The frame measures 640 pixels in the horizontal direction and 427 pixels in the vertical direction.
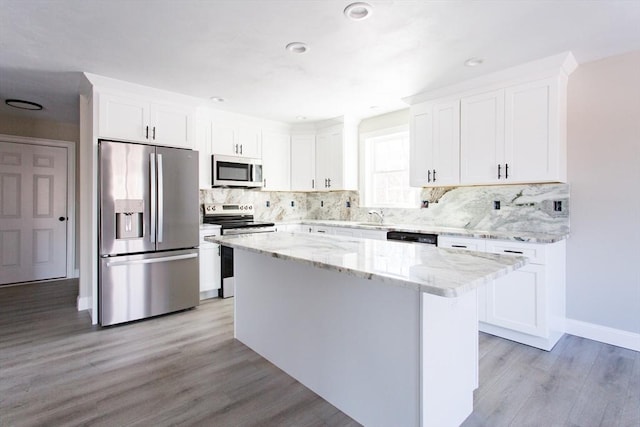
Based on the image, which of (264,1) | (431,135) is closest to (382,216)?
(431,135)

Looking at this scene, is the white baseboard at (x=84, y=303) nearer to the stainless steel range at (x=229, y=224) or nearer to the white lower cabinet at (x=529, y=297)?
the stainless steel range at (x=229, y=224)

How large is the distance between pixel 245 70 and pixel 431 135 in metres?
2.10

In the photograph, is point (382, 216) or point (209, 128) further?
point (382, 216)

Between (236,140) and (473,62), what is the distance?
3085 mm

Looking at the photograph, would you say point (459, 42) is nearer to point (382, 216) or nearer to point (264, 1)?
point (264, 1)

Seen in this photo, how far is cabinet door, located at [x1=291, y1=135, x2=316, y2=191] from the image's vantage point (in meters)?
5.23

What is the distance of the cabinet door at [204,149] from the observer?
4.27 meters

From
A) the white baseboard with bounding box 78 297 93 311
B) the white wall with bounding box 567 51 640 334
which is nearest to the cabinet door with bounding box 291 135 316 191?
the white baseboard with bounding box 78 297 93 311

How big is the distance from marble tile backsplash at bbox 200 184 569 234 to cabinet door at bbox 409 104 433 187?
1.26 feet

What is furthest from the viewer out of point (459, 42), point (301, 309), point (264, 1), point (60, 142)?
point (60, 142)

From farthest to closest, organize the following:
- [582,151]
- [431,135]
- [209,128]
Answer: [209,128], [431,135], [582,151]

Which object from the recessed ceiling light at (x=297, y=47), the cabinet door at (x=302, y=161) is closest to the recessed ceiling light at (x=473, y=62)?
the recessed ceiling light at (x=297, y=47)

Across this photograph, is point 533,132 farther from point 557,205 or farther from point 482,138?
point 557,205

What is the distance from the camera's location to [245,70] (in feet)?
10.2
